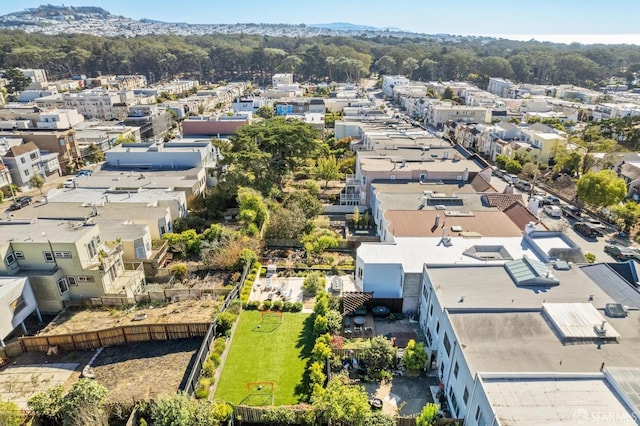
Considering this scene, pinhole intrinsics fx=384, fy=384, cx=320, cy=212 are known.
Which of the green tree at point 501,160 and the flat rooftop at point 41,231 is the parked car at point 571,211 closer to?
the green tree at point 501,160

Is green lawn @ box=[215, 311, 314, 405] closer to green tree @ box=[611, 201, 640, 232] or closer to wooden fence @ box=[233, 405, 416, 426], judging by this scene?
wooden fence @ box=[233, 405, 416, 426]

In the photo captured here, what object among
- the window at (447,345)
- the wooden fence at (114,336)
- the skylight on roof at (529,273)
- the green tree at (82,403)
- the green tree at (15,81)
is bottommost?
the wooden fence at (114,336)

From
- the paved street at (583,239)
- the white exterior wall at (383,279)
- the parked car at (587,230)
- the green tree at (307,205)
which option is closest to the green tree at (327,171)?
the green tree at (307,205)

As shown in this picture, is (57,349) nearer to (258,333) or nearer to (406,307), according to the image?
(258,333)

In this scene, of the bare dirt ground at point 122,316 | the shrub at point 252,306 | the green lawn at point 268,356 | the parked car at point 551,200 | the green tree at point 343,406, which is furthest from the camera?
the parked car at point 551,200

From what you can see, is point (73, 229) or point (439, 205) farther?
point (439, 205)

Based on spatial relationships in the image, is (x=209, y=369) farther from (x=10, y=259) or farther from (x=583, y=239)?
(x=583, y=239)

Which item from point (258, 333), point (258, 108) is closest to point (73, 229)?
point (258, 333)
